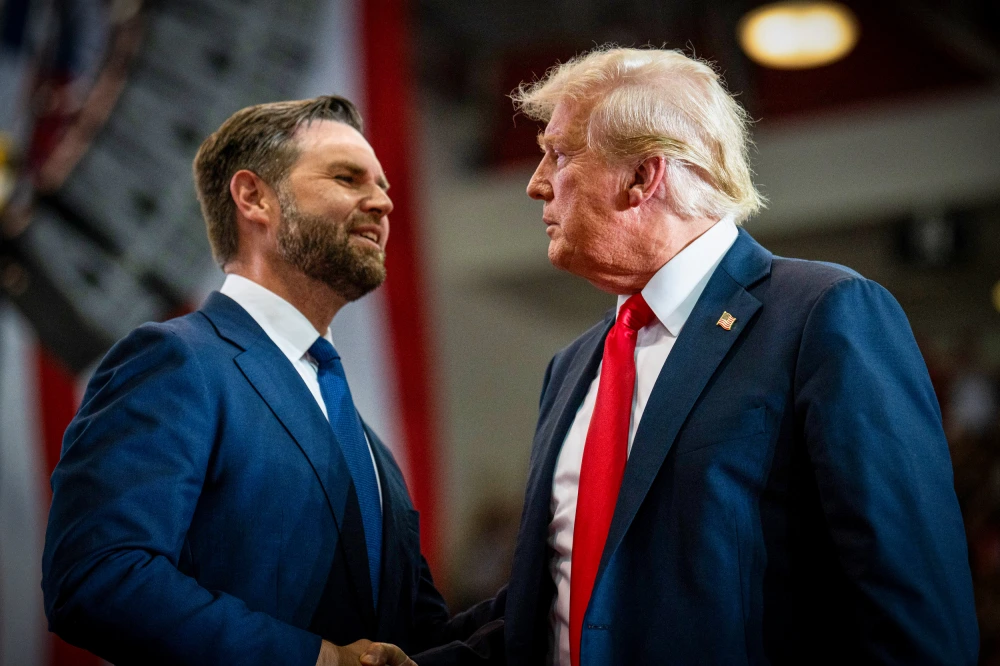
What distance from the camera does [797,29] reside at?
5625 millimetres

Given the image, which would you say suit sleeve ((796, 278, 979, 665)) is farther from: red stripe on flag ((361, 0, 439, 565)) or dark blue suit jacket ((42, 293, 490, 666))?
red stripe on flag ((361, 0, 439, 565))

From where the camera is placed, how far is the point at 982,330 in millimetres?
9938

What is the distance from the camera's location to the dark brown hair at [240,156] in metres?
1.85

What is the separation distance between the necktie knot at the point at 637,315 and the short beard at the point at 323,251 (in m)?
0.51

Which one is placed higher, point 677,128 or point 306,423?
point 677,128

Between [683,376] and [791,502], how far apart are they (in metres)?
0.24

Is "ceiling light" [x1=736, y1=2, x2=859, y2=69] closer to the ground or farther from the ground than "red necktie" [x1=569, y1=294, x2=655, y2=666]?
farther from the ground

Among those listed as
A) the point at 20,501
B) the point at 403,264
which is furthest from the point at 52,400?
the point at 403,264

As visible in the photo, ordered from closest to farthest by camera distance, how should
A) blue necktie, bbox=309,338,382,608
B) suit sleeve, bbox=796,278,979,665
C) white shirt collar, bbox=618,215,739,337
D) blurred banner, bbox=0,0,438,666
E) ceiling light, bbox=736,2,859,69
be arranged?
suit sleeve, bbox=796,278,979,665 → white shirt collar, bbox=618,215,739,337 → blue necktie, bbox=309,338,382,608 → blurred banner, bbox=0,0,438,666 → ceiling light, bbox=736,2,859,69

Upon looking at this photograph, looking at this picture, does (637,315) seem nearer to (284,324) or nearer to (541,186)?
(541,186)

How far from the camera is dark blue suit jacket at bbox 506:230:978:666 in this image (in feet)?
3.95

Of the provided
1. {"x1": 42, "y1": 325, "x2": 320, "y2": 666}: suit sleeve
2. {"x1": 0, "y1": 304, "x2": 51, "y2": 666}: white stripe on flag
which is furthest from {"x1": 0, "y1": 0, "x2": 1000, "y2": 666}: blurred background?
{"x1": 42, "y1": 325, "x2": 320, "y2": 666}: suit sleeve

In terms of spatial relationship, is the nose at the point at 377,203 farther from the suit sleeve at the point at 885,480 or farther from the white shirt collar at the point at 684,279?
the suit sleeve at the point at 885,480

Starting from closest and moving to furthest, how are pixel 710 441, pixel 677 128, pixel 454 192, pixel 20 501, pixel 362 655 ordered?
pixel 710 441 < pixel 362 655 < pixel 677 128 < pixel 20 501 < pixel 454 192
